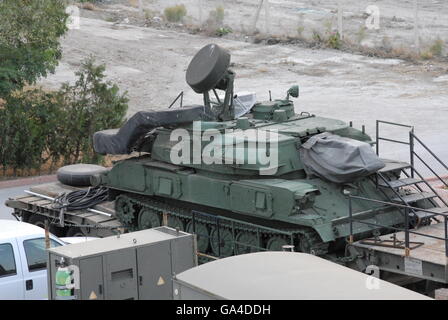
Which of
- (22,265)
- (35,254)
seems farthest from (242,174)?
(22,265)

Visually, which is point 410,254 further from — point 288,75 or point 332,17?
point 332,17

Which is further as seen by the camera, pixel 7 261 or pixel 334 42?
pixel 334 42

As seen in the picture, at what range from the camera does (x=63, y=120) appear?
22.9m

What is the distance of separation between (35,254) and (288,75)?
69.4 ft

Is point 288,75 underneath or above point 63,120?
underneath

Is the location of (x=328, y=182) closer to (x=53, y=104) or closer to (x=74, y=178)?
(x=74, y=178)

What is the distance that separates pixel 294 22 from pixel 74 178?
2336 centimetres

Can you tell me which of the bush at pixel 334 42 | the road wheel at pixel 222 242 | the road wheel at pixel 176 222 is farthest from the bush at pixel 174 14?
the road wheel at pixel 222 242

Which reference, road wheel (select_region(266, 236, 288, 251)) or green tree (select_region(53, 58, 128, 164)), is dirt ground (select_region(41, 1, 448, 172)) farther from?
road wheel (select_region(266, 236, 288, 251))

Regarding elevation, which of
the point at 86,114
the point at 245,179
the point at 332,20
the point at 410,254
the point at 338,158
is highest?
the point at 332,20

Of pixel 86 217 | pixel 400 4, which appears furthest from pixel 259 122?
pixel 400 4

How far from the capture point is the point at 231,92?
16.3m

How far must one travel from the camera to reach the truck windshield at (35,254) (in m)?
13.1

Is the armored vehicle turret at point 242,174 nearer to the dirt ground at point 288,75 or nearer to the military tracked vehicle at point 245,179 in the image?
the military tracked vehicle at point 245,179
